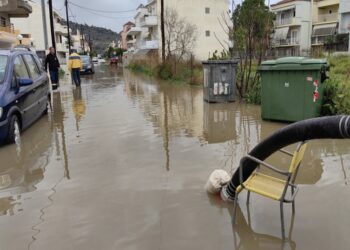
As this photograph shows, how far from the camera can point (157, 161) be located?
6.03 m

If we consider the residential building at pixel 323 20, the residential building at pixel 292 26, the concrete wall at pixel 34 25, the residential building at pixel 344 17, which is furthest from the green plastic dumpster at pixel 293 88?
the concrete wall at pixel 34 25

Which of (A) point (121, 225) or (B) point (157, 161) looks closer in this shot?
(A) point (121, 225)

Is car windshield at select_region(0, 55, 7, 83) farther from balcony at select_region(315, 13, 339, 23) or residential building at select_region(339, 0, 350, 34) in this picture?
balcony at select_region(315, 13, 339, 23)

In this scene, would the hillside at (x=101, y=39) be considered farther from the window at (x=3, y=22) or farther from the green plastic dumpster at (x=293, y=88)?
the green plastic dumpster at (x=293, y=88)

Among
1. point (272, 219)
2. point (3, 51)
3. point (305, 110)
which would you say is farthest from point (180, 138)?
point (3, 51)

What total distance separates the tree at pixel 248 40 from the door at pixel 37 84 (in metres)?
5.65

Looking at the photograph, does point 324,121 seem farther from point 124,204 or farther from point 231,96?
point 231,96

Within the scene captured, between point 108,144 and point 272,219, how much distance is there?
12.9 ft

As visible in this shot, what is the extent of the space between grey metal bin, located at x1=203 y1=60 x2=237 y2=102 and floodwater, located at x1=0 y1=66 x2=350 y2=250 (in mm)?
2899

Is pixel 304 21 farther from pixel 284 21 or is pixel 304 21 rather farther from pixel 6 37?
pixel 6 37

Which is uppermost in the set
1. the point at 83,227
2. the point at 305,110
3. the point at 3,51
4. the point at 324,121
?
the point at 3,51

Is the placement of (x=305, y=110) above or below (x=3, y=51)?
below

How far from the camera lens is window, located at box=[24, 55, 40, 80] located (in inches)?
357

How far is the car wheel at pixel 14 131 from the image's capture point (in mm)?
7056
